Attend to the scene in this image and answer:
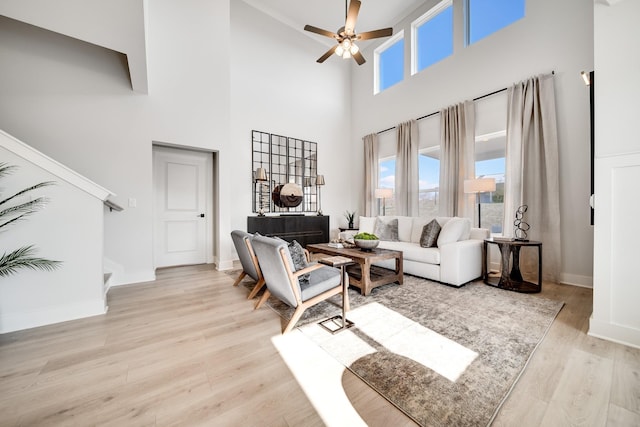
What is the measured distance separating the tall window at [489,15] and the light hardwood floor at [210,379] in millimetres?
4611

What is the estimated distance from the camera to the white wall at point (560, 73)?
3182 millimetres

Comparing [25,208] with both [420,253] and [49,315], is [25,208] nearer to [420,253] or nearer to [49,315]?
[49,315]

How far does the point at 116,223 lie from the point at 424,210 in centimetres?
557

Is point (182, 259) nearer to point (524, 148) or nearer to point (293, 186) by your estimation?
point (293, 186)

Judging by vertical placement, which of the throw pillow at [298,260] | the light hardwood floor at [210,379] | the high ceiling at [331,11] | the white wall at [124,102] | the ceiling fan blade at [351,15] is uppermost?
the high ceiling at [331,11]

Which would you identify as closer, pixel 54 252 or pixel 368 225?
pixel 54 252

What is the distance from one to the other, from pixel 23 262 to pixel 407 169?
582cm

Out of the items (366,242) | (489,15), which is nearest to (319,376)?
(366,242)

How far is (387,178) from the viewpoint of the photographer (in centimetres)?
618

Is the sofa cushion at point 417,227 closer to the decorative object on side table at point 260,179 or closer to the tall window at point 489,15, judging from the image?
the decorative object on side table at point 260,179

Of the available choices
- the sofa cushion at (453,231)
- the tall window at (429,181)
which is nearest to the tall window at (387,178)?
the tall window at (429,181)

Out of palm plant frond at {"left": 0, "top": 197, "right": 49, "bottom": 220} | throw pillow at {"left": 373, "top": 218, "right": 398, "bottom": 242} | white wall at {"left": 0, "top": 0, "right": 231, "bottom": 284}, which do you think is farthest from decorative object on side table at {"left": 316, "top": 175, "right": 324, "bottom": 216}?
palm plant frond at {"left": 0, "top": 197, "right": 49, "bottom": 220}

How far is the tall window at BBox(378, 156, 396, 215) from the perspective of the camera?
5985 millimetres

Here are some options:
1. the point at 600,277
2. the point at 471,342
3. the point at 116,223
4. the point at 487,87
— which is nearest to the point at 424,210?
the point at 487,87
